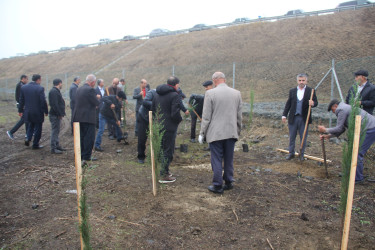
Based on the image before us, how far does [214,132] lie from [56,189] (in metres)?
2.88

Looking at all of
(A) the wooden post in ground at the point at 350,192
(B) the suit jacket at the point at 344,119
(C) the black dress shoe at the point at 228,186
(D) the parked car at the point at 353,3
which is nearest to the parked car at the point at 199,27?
(D) the parked car at the point at 353,3

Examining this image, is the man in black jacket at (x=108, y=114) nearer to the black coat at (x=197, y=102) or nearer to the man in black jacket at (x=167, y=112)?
the black coat at (x=197, y=102)

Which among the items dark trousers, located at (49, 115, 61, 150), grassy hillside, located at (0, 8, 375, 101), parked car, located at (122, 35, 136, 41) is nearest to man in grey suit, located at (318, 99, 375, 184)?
dark trousers, located at (49, 115, 61, 150)

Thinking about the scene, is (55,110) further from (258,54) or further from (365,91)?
(258,54)

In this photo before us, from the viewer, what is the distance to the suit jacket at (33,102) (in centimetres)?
715

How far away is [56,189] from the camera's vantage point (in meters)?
4.64

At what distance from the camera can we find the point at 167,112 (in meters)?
5.15

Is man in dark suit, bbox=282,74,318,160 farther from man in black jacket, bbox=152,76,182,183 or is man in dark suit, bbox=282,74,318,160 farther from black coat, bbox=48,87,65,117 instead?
black coat, bbox=48,87,65,117

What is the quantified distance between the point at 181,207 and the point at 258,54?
21.4 meters

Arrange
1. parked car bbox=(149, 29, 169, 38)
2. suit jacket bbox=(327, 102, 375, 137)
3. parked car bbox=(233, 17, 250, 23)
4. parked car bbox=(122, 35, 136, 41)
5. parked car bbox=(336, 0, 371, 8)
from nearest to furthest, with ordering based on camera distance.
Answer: suit jacket bbox=(327, 102, 375, 137) < parked car bbox=(336, 0, 371, 8) < parked car bbox=(233, 17, 250, 23) < parked car bbox=(149, 29, 169, 38) < parked car bbox=(122, 35, 136, 41)

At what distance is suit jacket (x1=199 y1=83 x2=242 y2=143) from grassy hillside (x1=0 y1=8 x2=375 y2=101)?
8.61 m

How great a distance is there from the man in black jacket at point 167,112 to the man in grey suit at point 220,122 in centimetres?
72

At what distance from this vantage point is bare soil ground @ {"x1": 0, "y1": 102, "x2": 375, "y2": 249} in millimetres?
3189

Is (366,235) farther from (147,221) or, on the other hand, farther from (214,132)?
(147,221)
